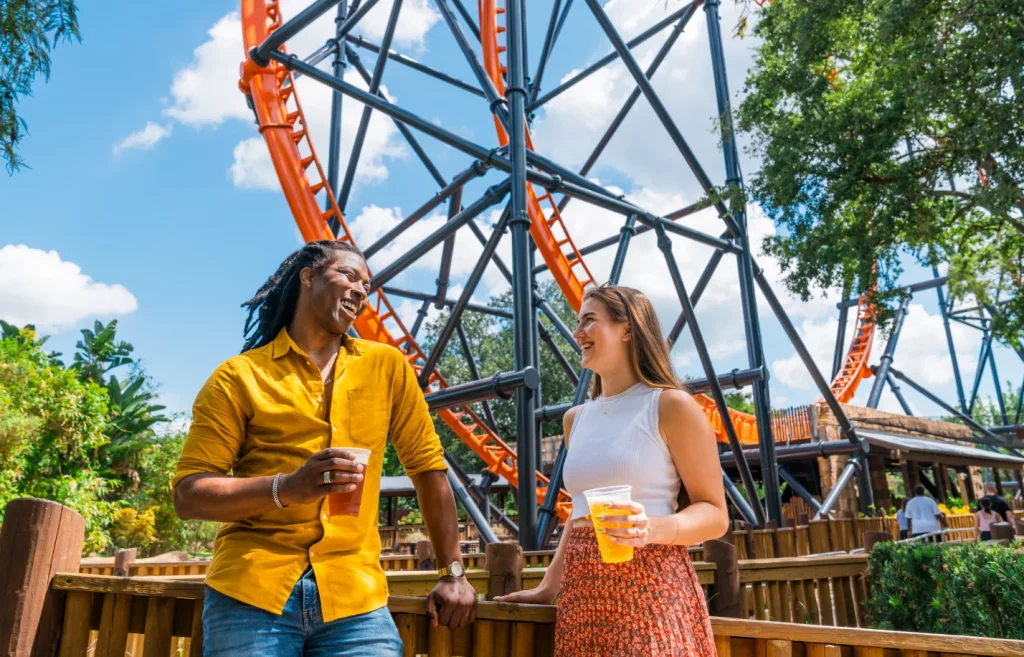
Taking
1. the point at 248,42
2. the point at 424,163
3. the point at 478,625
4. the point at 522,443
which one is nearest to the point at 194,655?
the point at 478,625

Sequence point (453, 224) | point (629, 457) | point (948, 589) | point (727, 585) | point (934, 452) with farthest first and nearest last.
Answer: point (934, 452) → point (453, 224) → point (948, 589) → point (727, 585) → point (629, 457)

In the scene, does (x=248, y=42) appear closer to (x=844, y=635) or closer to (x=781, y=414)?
(x=844, y=635)

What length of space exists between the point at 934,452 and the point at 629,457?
670 inches

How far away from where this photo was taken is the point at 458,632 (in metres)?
1.76

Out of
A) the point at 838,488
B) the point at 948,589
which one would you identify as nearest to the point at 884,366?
the point at 838,488

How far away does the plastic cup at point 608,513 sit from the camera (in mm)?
1371

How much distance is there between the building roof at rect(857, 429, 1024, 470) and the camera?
1499cm

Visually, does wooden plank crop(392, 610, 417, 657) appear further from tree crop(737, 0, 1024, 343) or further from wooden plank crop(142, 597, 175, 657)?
tree crop(737, 0, 1024, 343)

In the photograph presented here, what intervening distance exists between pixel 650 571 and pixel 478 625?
49 centimetres

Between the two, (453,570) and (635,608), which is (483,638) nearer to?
(453,570)

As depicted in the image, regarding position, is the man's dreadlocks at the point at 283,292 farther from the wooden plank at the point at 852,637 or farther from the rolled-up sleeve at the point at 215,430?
the wooden plank at the point at 852,637

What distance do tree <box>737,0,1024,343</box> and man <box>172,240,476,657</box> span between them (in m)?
4.55

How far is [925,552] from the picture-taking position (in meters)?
4.70

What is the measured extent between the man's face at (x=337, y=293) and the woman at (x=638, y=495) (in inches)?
20.7
